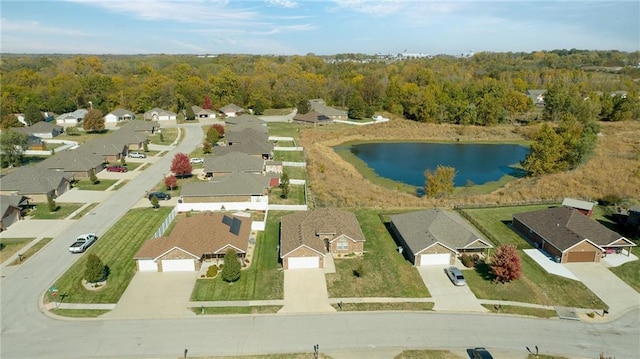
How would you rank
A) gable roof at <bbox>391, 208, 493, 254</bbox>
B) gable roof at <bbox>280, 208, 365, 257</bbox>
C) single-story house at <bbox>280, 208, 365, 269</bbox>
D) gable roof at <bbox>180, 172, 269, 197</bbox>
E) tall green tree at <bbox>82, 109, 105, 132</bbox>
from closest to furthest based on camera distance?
1. single-story house at <bbox>280, 208, 365, 269</bbox>
2. gable roof at <bbox>280, 208, 365, 257</bbox>
3. gable roof at <bbox>391, 208, 493, 254</bbox>
4. gable roof at <bbox>180, 172, 269, 197</bbox>
5. tall green tree at <bbox>82, 109, 105, 132</bbox>

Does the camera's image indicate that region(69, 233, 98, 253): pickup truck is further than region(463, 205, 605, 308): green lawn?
Yes

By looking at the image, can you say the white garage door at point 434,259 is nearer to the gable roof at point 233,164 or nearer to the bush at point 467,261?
the bush at point 467,261

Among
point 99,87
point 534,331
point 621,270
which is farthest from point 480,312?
point 99,87

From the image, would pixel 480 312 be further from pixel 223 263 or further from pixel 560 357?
pixel 223 263

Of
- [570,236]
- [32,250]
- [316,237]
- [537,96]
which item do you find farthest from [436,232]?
[537,96]

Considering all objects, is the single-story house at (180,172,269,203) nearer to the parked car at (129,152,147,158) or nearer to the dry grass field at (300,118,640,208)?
the dry grass field at (300,118,640,208)

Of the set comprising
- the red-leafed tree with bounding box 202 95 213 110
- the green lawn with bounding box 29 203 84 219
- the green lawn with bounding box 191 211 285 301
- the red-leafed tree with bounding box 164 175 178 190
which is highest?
the red-leafed tree with bounding box 202 95 213 110

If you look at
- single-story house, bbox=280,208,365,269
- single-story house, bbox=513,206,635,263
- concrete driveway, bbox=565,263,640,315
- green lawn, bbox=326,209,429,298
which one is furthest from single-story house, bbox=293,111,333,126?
concrete driveway, bbox=565,263,640,315
